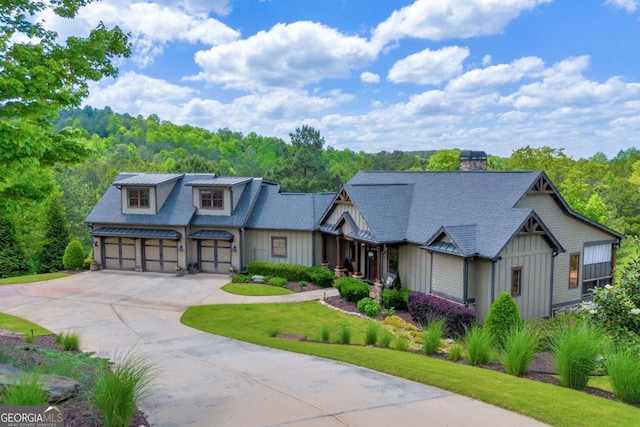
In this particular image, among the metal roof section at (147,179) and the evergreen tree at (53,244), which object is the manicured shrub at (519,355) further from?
the evergreen tree at (53,244)

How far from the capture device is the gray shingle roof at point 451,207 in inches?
666

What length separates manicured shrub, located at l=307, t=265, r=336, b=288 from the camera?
23.5m

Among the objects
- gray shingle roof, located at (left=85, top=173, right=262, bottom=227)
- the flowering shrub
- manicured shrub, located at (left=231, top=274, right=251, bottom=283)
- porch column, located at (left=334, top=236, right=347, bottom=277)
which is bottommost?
manicured shrub, located at (left=231, top=274, right=251, bottom=283)

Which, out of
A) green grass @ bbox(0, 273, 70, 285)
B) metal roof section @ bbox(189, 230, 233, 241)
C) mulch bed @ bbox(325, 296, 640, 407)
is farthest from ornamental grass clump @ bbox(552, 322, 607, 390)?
green grass @ bbox(0, 273, 70, 285)

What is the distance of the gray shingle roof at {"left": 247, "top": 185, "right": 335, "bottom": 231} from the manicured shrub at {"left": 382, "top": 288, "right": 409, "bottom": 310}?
22.3ft

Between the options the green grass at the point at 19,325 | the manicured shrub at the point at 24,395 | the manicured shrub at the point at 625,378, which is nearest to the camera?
the manicured shrub at the point at 24,395

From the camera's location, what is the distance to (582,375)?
8.03 meters

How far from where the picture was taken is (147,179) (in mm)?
27703

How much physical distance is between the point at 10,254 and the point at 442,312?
26.9 metres

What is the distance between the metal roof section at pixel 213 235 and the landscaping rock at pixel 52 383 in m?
19.0

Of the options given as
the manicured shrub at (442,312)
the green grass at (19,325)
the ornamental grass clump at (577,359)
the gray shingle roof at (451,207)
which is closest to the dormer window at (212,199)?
the gray shingle roof at (451,207)

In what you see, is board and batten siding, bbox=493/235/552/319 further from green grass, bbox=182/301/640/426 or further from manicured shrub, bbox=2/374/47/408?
manicured shrub, bbox=2/374/47/408

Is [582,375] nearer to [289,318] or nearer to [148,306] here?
[289,318]

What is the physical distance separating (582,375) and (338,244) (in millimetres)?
16124
